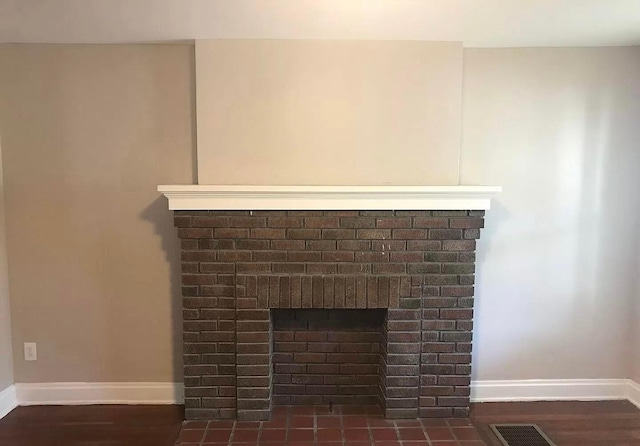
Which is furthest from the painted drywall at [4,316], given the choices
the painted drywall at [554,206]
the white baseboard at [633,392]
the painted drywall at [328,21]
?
the white baseboard at [633,392]

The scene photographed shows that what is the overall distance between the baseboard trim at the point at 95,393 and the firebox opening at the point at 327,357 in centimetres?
71

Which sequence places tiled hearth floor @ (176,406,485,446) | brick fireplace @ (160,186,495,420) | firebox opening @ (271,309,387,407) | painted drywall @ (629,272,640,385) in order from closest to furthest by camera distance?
1. tiled hearth floor @ (176,406,485,446)
2. brick fireplace @ (160,186,495,420)
3. firebox opening @ (271,309,387,407)
4. painted drywall @ (629,272,640,385)

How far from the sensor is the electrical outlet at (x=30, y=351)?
3.07 meters

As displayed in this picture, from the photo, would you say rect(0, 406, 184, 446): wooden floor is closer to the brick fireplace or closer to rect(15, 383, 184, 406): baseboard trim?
rect(15, 383, 184, 406): baseboard trim

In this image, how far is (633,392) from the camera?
10.3 ft

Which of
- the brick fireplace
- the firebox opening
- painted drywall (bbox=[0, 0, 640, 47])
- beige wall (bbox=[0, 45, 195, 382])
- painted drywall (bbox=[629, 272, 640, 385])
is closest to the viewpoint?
painted drywall (bbox=[0, 0, 640, 47])

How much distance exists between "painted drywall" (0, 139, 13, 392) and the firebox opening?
1.65 metres

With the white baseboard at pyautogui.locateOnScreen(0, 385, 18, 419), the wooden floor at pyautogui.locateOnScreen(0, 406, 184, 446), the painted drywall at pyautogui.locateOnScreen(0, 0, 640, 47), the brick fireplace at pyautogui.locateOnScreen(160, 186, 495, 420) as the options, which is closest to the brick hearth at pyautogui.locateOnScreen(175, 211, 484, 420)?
the brick fireplace at pyautogui.locateOnScreen(160, 186, 495, 420)

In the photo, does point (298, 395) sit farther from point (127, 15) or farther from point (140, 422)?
point (127, 15)

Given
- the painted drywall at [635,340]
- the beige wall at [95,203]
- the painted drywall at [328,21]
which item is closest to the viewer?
the painted drywall at [328,21]

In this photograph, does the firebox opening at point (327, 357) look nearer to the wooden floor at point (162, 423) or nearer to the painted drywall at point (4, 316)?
the wooden floor at point (162, 423)

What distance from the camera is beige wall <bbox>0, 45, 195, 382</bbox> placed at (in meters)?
2.93

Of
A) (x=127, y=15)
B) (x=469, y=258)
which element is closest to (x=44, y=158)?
(x=127, y=15)

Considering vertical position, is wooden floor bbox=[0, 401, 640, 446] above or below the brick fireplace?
below
